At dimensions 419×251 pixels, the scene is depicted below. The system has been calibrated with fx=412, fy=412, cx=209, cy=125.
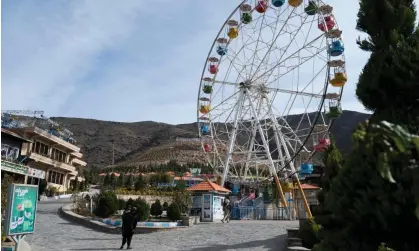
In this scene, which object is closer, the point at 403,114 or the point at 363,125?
the point at 363,125

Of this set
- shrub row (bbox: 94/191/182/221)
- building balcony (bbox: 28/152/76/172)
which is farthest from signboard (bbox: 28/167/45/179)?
shrub row (bbox: 94/191/182/221)

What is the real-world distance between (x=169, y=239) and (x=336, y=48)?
15.6 m

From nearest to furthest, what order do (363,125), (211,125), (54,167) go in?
(363,125) < (211,125) < (54,167)

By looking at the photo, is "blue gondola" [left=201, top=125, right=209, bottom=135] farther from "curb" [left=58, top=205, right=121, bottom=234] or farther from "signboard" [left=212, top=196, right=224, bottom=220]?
"curb" [left=58, top=205, right=121, bottom=234]

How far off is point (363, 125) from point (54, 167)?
5879 centimetres

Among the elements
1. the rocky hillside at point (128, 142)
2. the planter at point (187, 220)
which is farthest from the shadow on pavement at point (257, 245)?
the rocky hillside at point (128, 142)

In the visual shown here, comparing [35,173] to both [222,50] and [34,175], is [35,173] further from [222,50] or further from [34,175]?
[222,50]

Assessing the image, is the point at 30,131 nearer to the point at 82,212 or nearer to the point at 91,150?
the point at 82,212

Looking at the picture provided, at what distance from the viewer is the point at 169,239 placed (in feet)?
55.7

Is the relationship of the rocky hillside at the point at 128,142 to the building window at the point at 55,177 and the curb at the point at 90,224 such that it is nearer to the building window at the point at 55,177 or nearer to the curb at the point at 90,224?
the building window at the point at 55,177

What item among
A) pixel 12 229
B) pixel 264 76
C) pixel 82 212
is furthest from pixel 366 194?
pixel 264 76

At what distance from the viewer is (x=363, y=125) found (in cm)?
286

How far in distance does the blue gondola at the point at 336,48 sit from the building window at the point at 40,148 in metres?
39.7

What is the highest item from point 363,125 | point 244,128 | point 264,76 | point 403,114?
point 264,76
